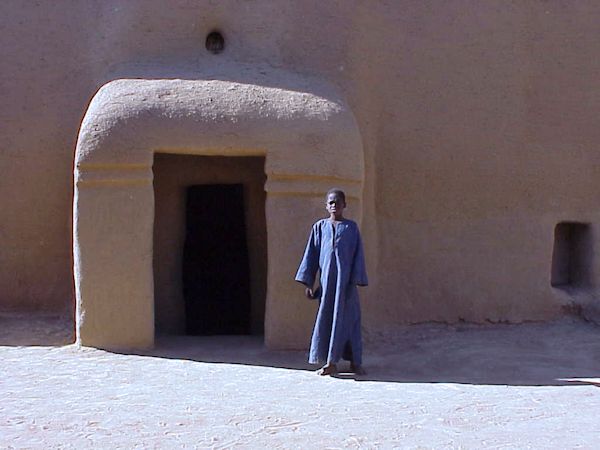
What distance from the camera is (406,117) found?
24.4 ft

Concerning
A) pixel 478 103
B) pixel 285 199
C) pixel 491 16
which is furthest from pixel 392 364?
pixel 491 16

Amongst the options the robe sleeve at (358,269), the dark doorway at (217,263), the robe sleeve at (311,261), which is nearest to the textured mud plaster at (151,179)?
the robe sleeve at (311,261)

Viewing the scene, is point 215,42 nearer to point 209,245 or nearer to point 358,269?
point 209,245

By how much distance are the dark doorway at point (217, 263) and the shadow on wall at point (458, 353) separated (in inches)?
54.6

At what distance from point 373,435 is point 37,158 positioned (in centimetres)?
434

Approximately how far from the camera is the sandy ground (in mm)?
4129

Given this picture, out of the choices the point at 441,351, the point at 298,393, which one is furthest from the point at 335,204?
the point at 441,351

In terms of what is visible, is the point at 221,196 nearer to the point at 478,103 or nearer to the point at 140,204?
the point at 140,204

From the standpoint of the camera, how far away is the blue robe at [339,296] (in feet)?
18.8

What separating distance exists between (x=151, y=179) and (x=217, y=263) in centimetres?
237

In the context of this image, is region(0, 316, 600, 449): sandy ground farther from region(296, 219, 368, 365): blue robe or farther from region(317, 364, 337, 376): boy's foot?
region(296, 219, 368, 365): blue robe

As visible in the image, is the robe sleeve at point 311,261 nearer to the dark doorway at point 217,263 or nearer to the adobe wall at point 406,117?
the adobe wall at point 406,117

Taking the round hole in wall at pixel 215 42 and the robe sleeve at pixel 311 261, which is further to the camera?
the round hole in wall at pixel 215 42

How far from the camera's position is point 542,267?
25.1 feet
